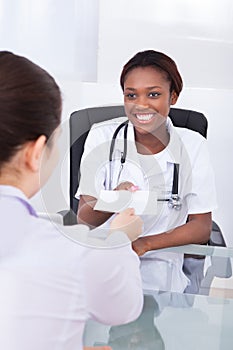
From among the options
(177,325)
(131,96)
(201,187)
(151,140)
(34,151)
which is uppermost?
(34,151)

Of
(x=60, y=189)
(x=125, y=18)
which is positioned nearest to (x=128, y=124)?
(x=60, y=189)

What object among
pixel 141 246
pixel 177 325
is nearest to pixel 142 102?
pixel 141 246

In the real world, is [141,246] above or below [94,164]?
below

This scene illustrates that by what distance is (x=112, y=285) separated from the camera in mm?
640

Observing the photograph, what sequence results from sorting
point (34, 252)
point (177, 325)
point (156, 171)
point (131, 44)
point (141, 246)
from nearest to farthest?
1. point (34, 252)
2. point (177, 325)
3. point (141, 246)
4. point (156, 171)
5. point (131, 44)

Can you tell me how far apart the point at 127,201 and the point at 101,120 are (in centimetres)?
40

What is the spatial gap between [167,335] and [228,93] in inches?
44.3

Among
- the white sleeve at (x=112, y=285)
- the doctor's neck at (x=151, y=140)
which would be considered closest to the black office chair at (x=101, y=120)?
the doctor's neck at (x=151, y=140)

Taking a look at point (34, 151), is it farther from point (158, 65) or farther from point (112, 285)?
point (158, 65)

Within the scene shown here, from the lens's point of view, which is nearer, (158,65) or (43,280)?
(43,280)

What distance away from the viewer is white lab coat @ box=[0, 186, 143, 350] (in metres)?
0.60

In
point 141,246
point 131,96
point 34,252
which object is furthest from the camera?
point 131,96

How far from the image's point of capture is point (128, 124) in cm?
130

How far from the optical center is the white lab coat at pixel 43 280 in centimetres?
60
